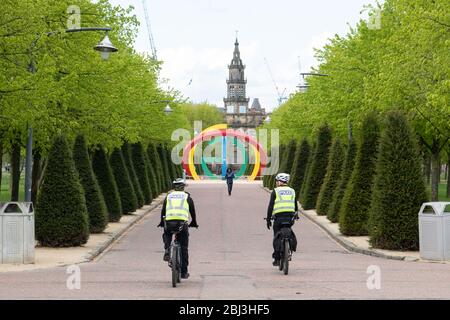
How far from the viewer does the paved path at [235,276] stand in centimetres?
1390

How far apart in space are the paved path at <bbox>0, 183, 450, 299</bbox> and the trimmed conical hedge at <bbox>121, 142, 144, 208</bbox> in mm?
14631

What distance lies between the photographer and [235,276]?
16.8 meters

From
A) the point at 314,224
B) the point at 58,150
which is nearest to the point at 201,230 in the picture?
the point at 314,224

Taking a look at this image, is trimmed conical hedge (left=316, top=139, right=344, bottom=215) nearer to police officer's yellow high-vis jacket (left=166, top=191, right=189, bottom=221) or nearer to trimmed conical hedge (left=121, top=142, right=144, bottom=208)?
trimmed conical hedge (left=121, top=142, right=144, bottom=208)

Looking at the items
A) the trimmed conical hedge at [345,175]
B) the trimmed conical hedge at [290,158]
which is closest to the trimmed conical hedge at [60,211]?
the trimmed conical hedge at [345,175]

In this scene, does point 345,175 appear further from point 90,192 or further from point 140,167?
point 140,167

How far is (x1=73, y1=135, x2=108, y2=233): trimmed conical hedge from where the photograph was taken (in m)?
27.6

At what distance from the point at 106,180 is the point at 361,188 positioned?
9.47 metres

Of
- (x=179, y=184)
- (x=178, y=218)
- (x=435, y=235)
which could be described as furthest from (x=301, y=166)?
(x=178, y=218)

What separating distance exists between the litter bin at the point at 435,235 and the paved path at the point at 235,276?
32.1 inches

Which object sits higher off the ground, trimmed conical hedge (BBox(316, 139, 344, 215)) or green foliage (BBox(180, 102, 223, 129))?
green foliage (BBox(180, 102, 223, 129))

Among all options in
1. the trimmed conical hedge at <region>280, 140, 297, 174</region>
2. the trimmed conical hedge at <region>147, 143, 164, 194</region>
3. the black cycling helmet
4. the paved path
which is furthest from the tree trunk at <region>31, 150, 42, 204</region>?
the trimmed conical hedge at <region>280, 140, 297, 174</region>

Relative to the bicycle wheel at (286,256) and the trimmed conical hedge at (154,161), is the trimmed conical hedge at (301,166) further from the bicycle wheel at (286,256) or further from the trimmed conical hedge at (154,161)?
the bicycle wheel at (286,256)

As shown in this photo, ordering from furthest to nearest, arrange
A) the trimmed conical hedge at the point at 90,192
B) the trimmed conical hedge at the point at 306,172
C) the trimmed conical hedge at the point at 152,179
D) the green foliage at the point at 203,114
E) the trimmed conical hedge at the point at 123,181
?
the green foliage at the point at 203,114 → the trimmed conical hedge at the point at 152,179 → the trimmed conical hedge at the point at 306,172 → the trimmed conical hedge at the point at 123,181 → the trimmed conical hedge at the point at 90,192
